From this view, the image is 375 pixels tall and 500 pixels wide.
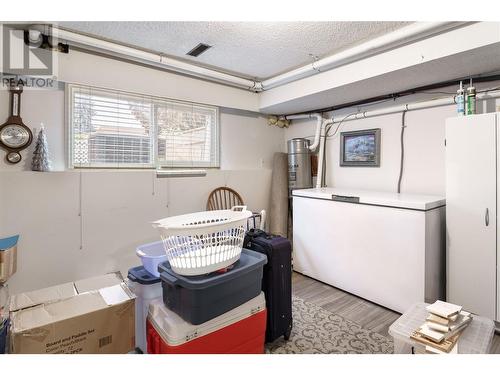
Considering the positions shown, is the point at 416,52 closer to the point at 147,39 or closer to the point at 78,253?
the point at 147,39

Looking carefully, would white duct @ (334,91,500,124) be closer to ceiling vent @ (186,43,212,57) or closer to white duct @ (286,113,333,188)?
white duct @ (286,113,333,188)

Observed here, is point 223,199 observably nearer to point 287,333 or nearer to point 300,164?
point 300,164

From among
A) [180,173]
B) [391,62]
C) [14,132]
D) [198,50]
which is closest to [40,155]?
[14,132]

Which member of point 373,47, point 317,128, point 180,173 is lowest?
point 180,173

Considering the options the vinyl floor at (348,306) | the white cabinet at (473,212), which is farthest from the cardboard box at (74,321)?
the white cabinet at (473,212)

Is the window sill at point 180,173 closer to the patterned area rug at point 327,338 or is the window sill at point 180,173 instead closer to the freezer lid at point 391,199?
the freezer lid at point 391,199

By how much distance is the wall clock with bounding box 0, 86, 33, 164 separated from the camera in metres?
2.03

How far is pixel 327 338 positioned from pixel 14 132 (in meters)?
2.87

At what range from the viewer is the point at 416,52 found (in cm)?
202

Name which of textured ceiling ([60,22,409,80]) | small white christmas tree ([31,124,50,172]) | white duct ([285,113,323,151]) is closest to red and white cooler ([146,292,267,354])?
small white christmas tree ([31,124,50,172])

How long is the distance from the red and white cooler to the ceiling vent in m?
2.04

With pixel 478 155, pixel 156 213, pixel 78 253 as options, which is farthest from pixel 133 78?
pixel 478 155

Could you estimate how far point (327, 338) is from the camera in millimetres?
1954

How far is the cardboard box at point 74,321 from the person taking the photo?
4.31 feet
